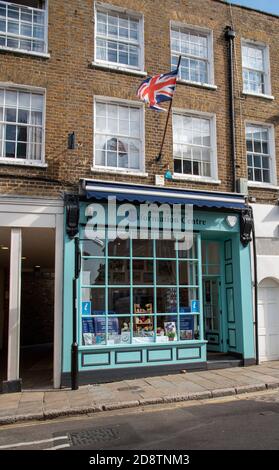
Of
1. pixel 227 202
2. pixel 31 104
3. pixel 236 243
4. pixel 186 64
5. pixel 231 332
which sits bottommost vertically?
pixel 231 332

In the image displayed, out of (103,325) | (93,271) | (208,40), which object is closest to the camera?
(103,325)

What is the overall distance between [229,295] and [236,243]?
149 centimetres

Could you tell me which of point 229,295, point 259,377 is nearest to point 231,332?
point 229,295

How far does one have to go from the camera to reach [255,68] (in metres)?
13.7

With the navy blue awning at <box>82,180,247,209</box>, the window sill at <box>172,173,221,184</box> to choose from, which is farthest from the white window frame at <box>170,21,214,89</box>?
the navy blue awning at <box>82,180,247,209</box>

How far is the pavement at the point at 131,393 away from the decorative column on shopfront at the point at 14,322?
30 cm

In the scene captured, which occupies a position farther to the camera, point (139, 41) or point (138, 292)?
point (139, 41)

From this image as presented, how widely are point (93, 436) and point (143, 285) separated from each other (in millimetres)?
5041

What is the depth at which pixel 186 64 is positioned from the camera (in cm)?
1284

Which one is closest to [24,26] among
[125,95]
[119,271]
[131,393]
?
[125,95]

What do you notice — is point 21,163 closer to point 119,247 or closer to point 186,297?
point 119,247

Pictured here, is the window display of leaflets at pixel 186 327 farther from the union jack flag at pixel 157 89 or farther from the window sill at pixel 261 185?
the union jack flag at pixel 157 89

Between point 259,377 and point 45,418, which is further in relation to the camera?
point 259,377

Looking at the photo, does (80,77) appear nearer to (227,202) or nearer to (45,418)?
(227,202)
